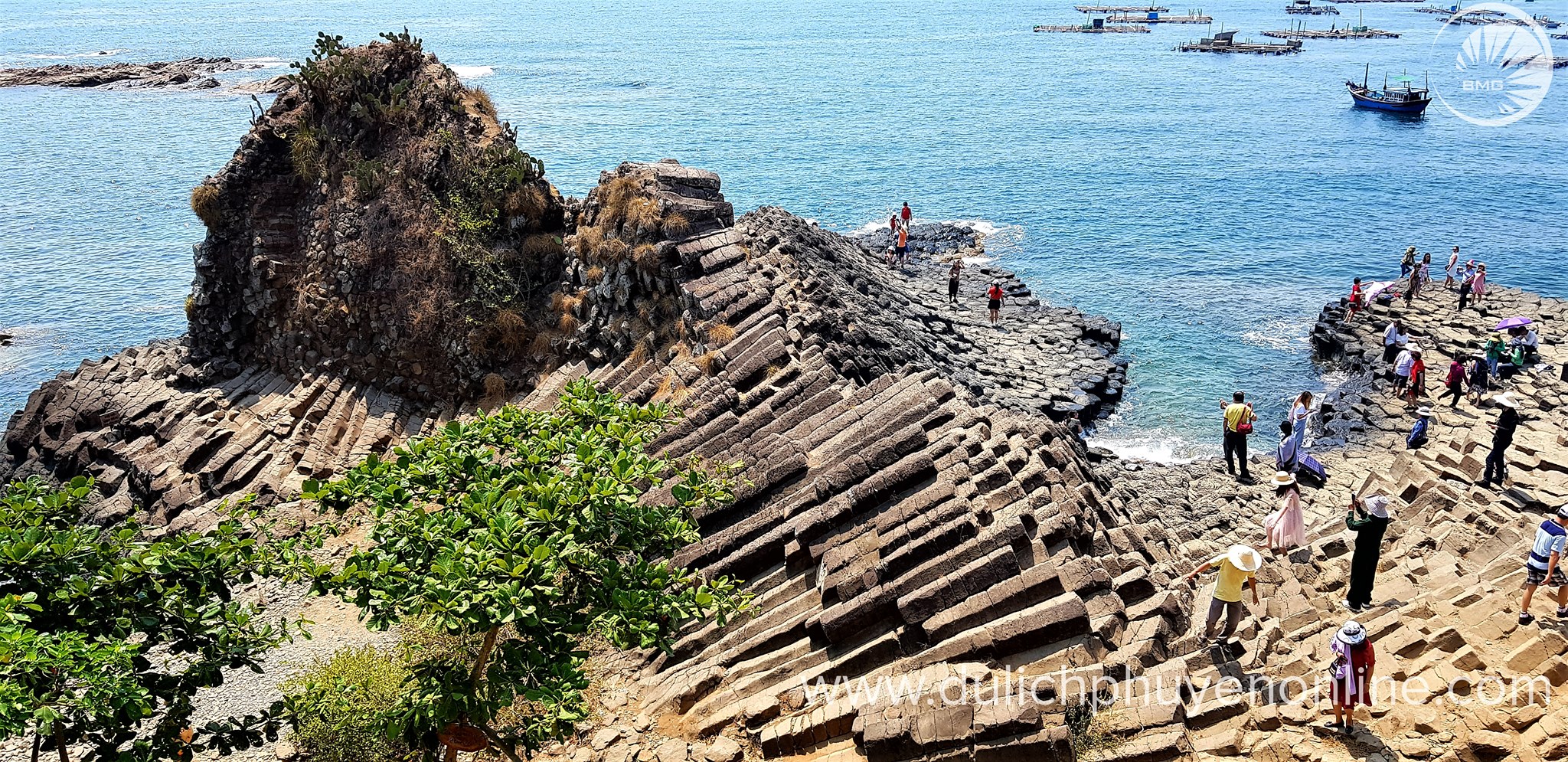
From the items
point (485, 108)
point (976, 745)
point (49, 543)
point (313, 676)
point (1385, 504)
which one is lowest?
point (313, 676)

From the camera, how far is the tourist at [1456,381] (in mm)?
32906

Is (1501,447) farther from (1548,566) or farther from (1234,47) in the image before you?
(1234,47)

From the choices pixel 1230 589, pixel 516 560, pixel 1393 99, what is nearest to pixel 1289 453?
pixel 1230 589

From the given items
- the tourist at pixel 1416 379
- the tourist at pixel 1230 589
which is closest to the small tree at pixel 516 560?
the tourist at pixel 1230 589

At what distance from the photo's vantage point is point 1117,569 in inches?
687

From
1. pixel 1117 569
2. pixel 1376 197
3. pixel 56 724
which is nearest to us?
pixel 56 724

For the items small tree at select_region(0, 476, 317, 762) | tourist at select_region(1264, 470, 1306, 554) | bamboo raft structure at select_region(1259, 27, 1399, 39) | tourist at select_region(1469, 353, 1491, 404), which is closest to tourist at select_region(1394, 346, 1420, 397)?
tourist at select_region(1469, 353, 1491, 404)

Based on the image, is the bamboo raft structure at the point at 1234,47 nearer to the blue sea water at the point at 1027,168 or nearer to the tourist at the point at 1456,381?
the blue sea water at the point at 1027,168

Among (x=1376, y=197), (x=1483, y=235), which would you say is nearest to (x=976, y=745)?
(x=1483, y=235)

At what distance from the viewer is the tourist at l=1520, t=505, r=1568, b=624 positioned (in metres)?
16.4

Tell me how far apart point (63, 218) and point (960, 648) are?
233ft

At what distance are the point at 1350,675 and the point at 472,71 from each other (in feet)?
428

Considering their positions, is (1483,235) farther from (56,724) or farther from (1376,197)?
(56,724)

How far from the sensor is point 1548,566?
16516 mm
